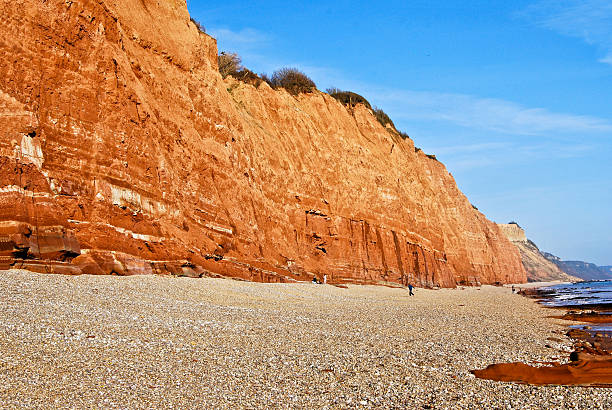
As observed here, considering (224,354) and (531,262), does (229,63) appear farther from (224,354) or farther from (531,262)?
(531,262)

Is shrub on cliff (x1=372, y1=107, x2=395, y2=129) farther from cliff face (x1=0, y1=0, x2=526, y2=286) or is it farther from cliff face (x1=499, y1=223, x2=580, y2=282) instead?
cliff face (x1=499, y1=223, x2=580, y2=282)

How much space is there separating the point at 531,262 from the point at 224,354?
159487 millimetres

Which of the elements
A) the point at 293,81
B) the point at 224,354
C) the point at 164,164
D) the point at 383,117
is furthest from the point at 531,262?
the point at 224,354

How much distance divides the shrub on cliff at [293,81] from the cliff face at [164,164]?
1433mm

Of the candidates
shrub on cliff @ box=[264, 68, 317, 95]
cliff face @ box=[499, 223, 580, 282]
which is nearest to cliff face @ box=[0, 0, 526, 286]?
shrub on cliff @ box=[264, 68, 317, 95]

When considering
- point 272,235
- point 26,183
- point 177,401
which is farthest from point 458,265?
point 177,401

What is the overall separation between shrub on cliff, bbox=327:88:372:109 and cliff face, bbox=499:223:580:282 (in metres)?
99.3

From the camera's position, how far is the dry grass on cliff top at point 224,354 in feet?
25.6

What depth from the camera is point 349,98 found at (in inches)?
2151

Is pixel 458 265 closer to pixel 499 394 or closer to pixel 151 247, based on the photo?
pixel 151 247

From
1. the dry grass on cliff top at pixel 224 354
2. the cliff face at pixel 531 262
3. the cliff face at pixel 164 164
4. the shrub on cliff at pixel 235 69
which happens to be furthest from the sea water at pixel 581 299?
the cliff face at pixel 531 262

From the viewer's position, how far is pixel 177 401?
7.46 meters

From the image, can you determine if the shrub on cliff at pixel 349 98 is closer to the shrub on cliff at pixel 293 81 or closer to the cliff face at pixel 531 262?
the shrub on cliff at pixel 293 81

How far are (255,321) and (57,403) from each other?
7.43 meters
